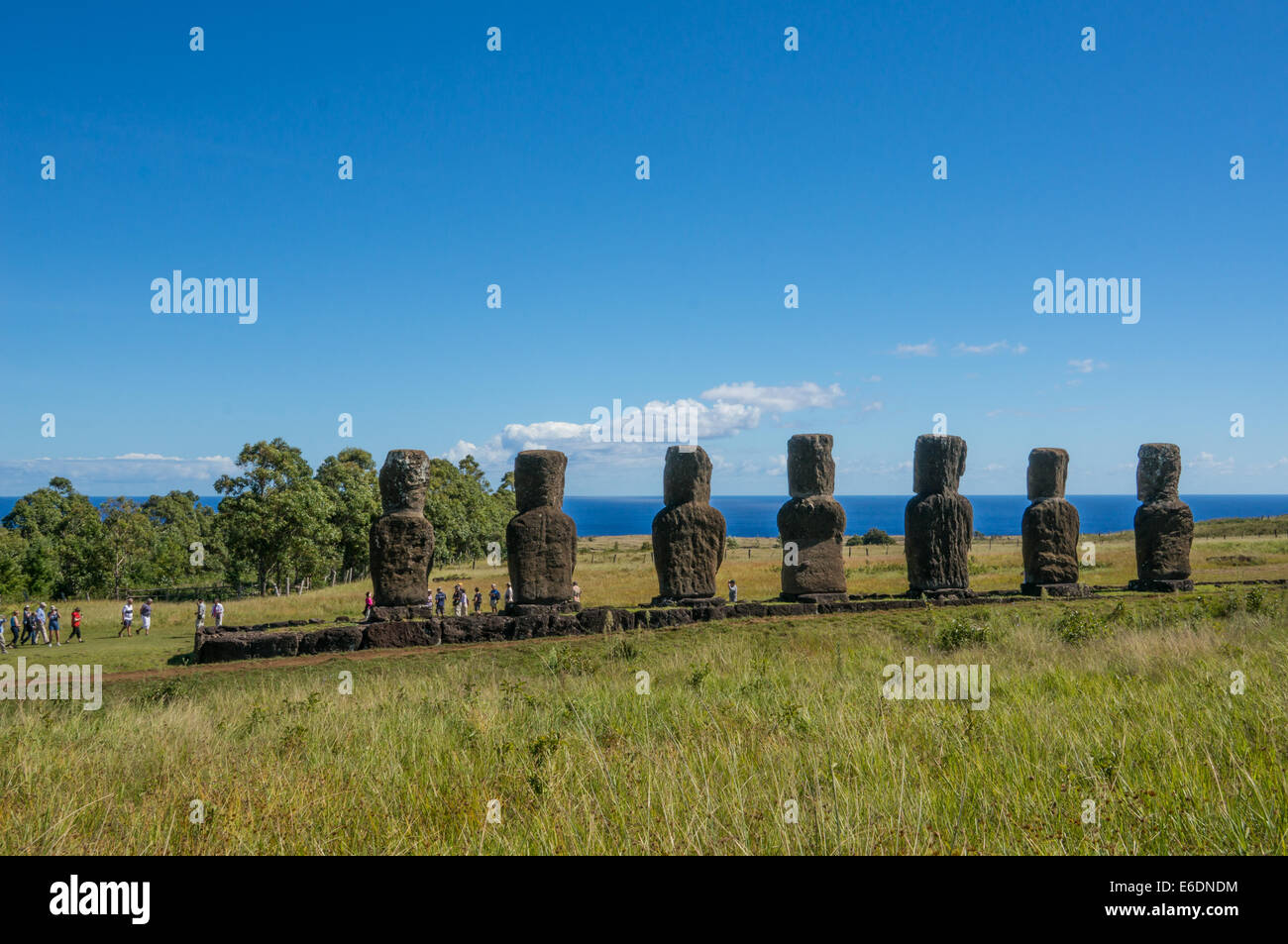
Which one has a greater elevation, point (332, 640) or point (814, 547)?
point (814, 547)

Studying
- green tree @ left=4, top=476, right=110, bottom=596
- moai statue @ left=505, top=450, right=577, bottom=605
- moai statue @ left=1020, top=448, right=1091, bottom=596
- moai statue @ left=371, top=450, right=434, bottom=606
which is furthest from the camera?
green tree @ left=4, top=476, right=110, bottom=596

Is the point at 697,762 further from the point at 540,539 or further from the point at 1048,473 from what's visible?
the point at 1048,473

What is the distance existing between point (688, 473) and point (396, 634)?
669 centimetres

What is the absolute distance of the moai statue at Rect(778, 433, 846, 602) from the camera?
18125 mm

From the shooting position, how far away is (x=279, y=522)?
37.0 metres

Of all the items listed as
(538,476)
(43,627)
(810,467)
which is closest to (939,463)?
(810,467)

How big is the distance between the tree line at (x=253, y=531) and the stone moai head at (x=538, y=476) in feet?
35.1

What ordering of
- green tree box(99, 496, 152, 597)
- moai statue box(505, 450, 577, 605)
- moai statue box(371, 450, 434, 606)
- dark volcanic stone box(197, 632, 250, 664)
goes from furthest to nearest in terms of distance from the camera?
green tree box(99, 496, 152, 597), moai statue box(505, 450, 577, 605), moai statue box(371, 450, 434, 606), dark volcanic stone box(197, 632, 250, 664)

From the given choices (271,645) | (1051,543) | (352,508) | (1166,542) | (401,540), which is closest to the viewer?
(271,645)

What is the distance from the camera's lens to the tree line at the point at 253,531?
38.3 meters

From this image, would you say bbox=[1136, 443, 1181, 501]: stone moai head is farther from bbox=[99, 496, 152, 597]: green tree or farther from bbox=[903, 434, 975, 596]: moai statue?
bbox=[99, 496, 152, 597]: green tree

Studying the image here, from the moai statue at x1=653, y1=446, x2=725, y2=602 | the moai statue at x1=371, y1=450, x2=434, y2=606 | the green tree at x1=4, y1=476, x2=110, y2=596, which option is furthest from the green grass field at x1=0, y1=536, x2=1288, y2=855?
the green tree at x1=4, y1=476, x2=110, y2=596
